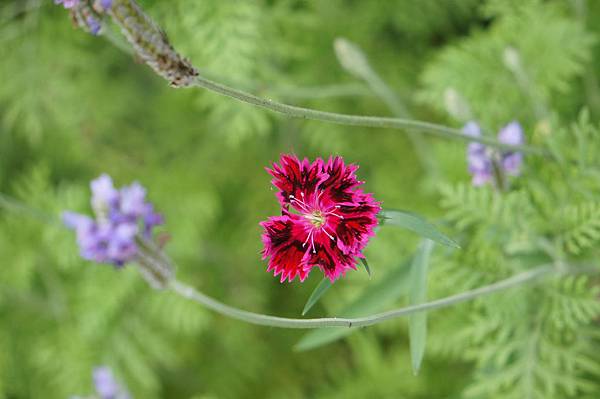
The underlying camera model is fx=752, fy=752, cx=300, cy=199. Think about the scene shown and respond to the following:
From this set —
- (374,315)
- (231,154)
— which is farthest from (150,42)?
(231,154)

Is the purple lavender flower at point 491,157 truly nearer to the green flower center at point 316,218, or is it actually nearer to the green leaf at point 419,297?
the green leaf at point 419,297

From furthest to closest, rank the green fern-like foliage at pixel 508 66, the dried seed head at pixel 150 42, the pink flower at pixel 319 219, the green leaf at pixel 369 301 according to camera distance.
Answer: the green fern-like foliage at pixel 508 66 < the green leaf at pixel 369 301 < the pink flower at pixel 319 219 < the dried seed head at pixel 150 42

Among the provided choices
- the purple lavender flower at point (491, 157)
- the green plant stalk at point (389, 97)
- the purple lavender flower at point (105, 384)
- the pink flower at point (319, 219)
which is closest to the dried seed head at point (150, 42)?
the pink flower at point (319, 219)

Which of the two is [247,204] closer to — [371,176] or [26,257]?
[371,176]

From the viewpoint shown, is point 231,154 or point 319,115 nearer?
point 319,115

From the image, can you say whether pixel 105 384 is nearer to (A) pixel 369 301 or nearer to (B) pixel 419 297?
(A) pixel 369 301

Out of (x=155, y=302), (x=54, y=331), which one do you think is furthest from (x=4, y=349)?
(x=155, y=302)

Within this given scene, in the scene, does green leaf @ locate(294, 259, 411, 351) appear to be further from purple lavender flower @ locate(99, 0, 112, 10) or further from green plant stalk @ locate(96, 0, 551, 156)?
purple lavender flower @ locate(99, 0, 112, 10)
